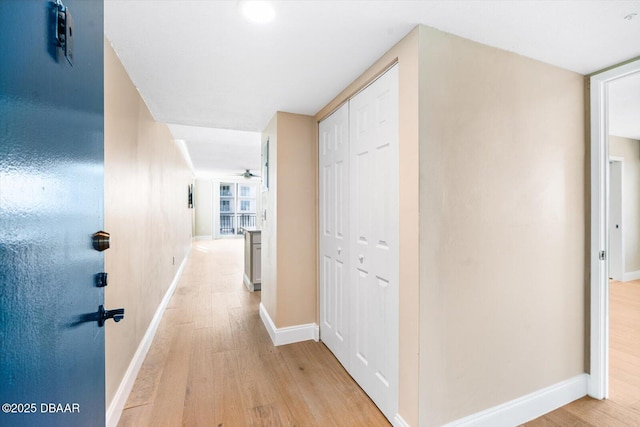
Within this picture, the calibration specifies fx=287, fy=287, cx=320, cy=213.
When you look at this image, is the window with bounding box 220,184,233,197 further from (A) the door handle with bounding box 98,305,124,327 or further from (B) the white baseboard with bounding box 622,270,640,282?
(B) the white baseboard with bounding box 622,270,640,282

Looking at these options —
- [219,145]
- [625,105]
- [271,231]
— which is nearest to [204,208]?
[219,145]

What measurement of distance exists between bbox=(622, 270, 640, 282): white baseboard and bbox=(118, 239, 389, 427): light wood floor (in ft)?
17.6

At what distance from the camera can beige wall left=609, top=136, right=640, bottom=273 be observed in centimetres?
464

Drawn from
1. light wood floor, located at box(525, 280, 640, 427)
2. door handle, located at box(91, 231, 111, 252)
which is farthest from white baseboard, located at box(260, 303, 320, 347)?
door handle, located at box(91, 231, 111, 252)

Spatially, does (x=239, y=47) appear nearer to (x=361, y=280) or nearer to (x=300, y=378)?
(x=361, y=280)

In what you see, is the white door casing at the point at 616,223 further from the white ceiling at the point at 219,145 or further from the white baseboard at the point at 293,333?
the white ceiling at the point at 219,145

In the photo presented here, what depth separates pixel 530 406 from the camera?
5.66 ft

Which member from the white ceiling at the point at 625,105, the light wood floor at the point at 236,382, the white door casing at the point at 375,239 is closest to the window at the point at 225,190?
the light wood floor at the point at 236,382

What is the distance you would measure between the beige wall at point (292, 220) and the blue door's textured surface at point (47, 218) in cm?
182

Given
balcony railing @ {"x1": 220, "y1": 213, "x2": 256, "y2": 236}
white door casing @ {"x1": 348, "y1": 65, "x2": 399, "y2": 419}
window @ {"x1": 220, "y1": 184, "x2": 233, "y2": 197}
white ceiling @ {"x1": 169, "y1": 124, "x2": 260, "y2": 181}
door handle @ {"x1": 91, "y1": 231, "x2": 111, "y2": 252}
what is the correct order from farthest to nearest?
balcony railing @ {"x1": 220, "y1": 213, "x2": 256, "y2": 236}, window @ {"x1": 220, "y1": 184, "x2": 233, "y2": 197}, white ceiling @ {"x1": 169, "y1": 124, "x2": 260, "y2": 181}, white door casing @ {"x1": 348, "y1": 65, "x2": 399, "y2": 419}, door handle @ {"x1": 91, "y1": 231, "x2": 111, "y2": 252}

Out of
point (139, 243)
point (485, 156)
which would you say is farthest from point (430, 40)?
point (139, 243)

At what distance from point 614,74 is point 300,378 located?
2.93 m

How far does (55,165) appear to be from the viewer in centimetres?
64

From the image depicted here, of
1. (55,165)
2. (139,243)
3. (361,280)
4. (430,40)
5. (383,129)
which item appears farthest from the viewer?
(139,243)
